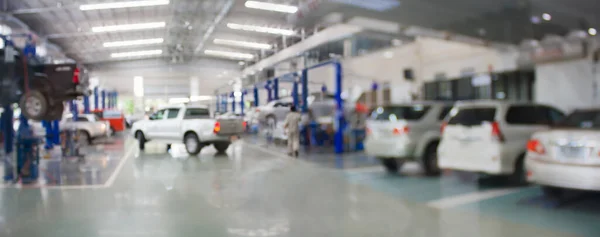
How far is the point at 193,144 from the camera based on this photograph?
537 inches

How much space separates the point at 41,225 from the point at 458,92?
7320 millimetres

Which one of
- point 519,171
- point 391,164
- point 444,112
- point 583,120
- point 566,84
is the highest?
point 566,84

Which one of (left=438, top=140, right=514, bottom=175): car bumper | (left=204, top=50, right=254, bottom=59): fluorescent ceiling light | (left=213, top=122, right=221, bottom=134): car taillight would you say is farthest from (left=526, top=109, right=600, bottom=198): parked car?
(left=204, top=50, right=254, bottom=59): fluorescent ceiling light

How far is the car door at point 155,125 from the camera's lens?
1478 centimetres

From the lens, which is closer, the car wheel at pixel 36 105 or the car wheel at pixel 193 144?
the car wheel at pixel 36 105

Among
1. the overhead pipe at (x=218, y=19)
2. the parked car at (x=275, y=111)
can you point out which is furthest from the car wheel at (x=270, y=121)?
the overhead pipe at (x=218, y=19)

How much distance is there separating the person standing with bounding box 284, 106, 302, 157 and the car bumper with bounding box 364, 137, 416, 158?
3342 mm

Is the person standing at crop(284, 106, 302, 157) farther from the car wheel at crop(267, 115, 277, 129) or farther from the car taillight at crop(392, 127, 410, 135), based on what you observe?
the car wheel at crop(267, 115, 277, 129)

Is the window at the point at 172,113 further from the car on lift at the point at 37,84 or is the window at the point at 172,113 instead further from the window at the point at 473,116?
the window at the point at 473,116

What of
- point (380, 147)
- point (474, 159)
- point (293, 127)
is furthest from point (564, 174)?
point (293, 127)

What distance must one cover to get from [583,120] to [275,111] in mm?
14553

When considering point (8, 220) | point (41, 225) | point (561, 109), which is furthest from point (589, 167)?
point (8, 220)

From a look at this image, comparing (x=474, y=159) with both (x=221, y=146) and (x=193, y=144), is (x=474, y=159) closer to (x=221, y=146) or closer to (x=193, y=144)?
(x=193, y=144)

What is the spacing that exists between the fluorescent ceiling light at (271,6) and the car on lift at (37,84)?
9.38 m
